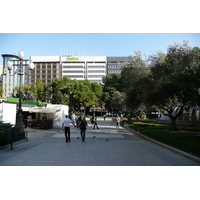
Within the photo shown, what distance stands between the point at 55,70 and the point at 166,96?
120 metres

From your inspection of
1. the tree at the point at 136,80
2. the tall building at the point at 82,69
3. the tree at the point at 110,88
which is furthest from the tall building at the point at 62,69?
the tree at the point at 136,80

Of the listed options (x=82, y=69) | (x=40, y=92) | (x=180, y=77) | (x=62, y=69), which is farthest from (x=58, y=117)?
(x=62, y=69)

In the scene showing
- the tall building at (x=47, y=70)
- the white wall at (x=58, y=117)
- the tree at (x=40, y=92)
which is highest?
the tall building at (x=47, y=70)

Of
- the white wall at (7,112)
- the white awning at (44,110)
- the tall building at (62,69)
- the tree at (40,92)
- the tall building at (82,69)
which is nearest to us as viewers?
the white wall at (7,112)

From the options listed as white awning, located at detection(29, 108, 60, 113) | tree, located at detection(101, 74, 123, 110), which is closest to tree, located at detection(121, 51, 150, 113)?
white awning, located at detection(29, 108, 60, 113)

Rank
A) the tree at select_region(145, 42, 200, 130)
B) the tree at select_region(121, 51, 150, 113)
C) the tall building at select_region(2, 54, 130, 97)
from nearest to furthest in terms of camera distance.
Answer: the tree at select_region(145, 42, 200, 130) < the tree at select_region(121, 51, 150, 113) < the tall building at select_region(2, 54, 130, 97)

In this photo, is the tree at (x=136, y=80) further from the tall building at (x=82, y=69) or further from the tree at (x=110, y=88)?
the tall building at (x=82, y=69)

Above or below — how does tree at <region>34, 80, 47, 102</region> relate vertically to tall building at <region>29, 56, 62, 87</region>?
below

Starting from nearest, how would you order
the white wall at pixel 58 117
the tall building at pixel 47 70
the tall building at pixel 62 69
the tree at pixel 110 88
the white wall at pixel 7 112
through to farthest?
1. the white wall at pixel 7 112
2. the white wall at pixel 58 117
3. the tree at pixel 110 88
4. the tall building at pixel 62 69
5. the tall building at pixel 47 70

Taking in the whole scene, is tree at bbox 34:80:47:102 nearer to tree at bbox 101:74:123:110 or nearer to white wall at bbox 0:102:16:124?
tree at bbox 101:74:123:110

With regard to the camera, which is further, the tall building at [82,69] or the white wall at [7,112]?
the tall building at [82,69]

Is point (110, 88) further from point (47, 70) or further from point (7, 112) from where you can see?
point (47, 70)

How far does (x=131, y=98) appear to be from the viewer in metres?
25.3
